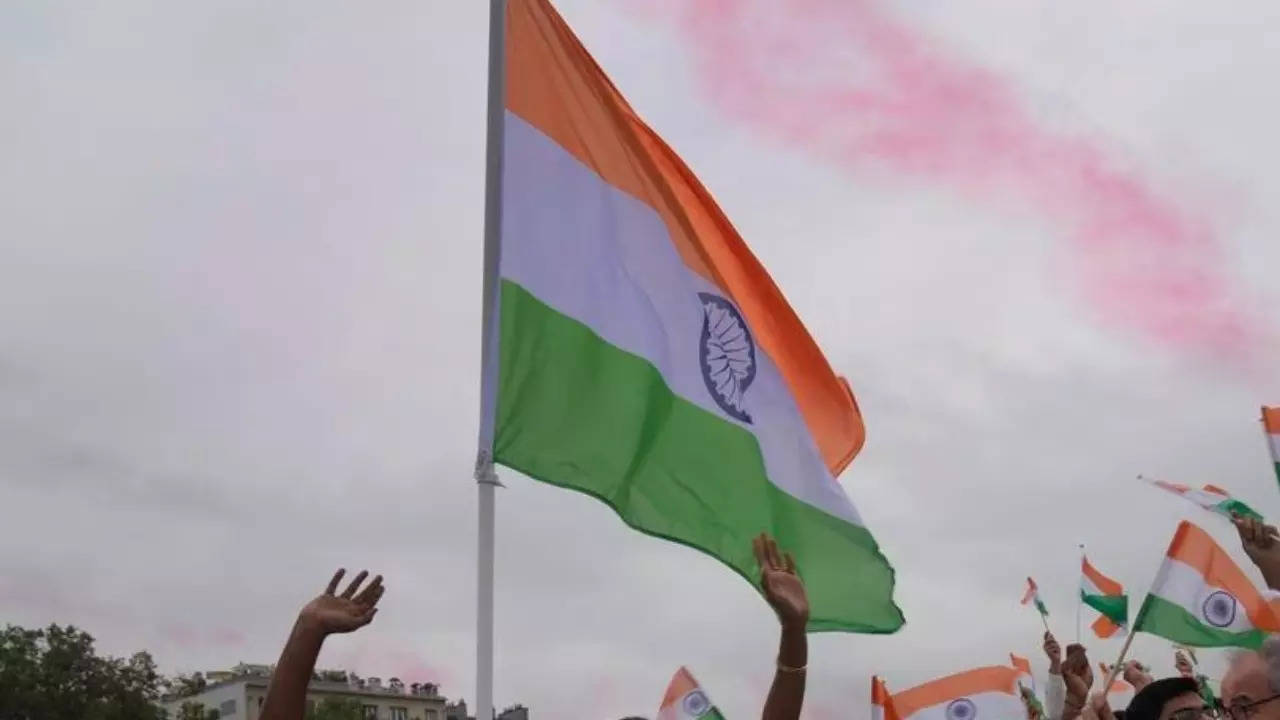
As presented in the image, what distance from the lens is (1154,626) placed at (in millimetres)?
9312

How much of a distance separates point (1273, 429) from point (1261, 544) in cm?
179

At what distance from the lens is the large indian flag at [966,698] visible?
12.8 metres

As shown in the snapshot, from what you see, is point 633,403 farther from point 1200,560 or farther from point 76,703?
point 76,703

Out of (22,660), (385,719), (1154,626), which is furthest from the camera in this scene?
(385,719)

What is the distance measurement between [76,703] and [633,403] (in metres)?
45.4

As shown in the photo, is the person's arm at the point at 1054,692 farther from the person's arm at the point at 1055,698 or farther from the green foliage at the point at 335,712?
the green foliage at the point at 335,712

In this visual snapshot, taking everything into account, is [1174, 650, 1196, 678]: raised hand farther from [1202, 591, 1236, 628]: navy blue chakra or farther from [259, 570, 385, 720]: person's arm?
[259, 570, 385, 720]: person's arm

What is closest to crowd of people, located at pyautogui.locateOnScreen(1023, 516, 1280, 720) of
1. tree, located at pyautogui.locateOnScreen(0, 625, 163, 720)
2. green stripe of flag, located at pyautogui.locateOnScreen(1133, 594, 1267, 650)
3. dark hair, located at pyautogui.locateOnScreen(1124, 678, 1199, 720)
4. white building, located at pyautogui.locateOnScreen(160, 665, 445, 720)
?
dark hair, located at pyautogui.locateOnScreen(1124, 678, 1199, 720)

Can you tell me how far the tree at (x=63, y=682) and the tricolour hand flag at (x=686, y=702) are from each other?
38516 millimetres

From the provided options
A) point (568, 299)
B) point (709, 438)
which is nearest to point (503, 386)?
point (568, 299)

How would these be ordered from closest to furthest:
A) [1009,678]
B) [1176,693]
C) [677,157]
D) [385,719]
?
[1176,693] → [677,157] → [1009,678] → [385,719]

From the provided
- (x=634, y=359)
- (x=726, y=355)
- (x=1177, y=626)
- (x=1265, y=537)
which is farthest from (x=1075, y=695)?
(x=634, y=359)

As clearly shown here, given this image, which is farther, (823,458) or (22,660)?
(22,660)

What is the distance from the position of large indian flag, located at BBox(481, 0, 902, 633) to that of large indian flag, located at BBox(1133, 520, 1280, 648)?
3.37 metres
